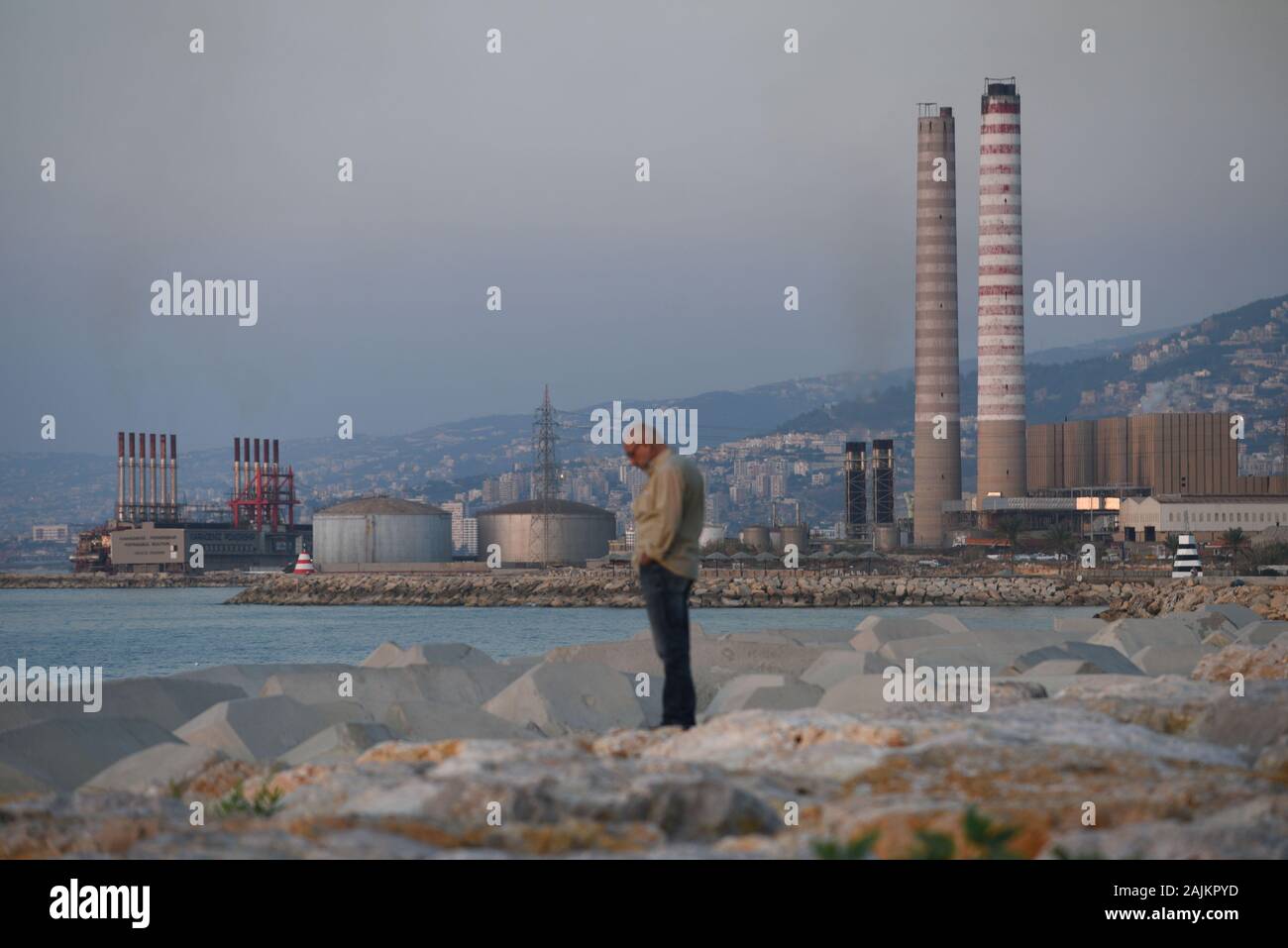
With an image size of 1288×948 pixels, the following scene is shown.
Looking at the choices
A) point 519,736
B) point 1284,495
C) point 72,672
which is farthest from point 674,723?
point 1284,495

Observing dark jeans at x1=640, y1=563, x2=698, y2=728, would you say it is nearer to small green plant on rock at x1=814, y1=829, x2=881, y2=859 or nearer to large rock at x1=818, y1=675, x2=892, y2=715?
small green plant on rock at x1=814, y1=829, x2=881, y2=859

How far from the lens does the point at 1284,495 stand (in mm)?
88312

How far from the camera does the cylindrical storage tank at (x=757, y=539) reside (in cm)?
9731

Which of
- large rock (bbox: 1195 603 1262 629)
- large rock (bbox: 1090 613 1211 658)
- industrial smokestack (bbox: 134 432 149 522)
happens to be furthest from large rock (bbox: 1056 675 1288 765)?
industrial smokestack (bbox: 134 432 149 522)

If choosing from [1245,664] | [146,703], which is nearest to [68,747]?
[146,703]

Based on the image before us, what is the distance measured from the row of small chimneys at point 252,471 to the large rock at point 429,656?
99384mm

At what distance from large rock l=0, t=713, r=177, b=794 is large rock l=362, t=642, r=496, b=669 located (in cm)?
646

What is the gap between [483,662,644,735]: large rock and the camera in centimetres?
1381

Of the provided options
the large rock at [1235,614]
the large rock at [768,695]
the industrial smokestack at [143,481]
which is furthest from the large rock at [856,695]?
the industrial smokestack at [143,481]

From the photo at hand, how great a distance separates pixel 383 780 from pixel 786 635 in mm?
18927

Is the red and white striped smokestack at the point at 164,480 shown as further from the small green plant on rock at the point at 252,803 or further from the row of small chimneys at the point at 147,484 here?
the small green plant on rock at the point at 252,803

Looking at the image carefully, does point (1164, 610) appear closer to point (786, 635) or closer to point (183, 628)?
point (786, 635)

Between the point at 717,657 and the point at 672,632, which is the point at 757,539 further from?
the point at 672,632

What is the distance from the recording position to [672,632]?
→ 25.7 ft
